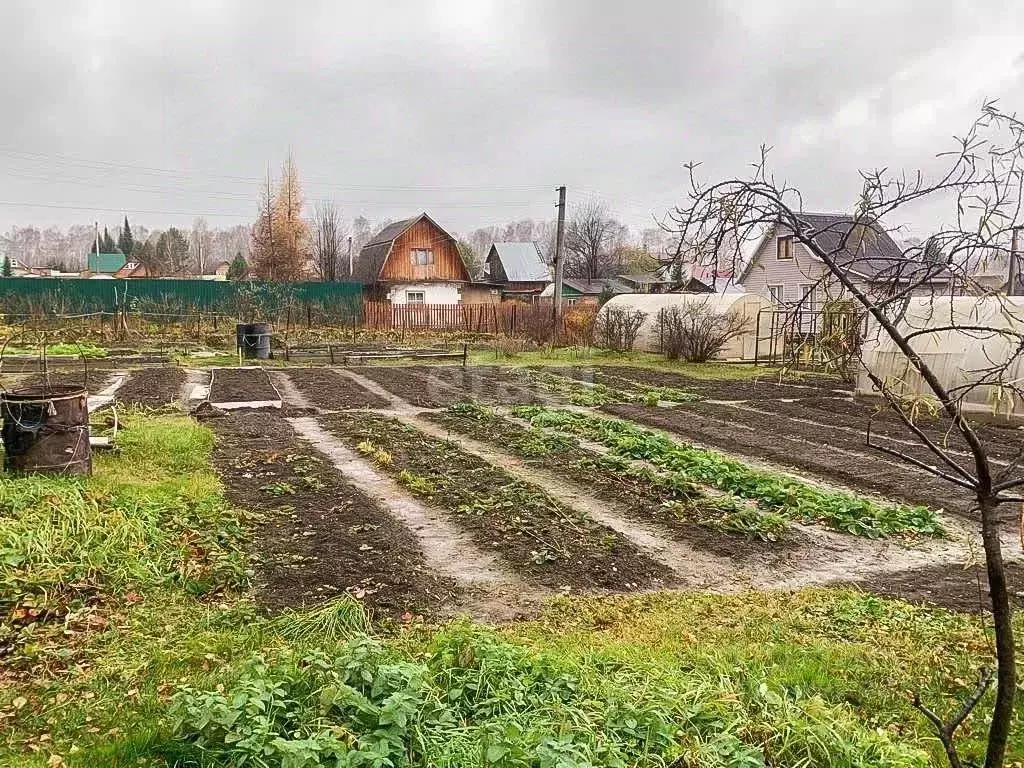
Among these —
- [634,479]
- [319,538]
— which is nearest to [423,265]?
[634,479]

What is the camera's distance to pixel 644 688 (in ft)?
→ 11.3

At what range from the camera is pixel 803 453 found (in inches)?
399

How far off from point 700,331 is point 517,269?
109ft

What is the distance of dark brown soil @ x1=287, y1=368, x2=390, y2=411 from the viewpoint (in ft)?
45.0

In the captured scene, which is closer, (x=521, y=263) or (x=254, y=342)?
(x=254, y=342)

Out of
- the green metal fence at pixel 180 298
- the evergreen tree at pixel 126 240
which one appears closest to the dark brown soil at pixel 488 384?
the green metal fence at pixel 180 298

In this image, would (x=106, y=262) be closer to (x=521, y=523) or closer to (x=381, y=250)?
(x=381, y=250)

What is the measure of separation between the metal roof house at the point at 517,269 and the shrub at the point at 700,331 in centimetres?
2801

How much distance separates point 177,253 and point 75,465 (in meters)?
65.9

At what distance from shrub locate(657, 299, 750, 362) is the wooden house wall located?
2187 centimetres

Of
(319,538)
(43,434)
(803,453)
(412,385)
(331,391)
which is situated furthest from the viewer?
(412,385)

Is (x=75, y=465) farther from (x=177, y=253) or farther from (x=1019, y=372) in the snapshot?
(x=177, y=253)

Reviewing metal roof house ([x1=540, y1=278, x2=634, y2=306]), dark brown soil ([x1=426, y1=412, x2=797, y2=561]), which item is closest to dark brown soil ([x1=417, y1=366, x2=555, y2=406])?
dark brown soil ([x1=426, y1=412, x2=797, y2=561])

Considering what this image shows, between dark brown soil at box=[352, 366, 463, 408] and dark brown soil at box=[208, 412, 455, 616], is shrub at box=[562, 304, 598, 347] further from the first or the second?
dark brown soil at box=[208, 412, 455, 616]
